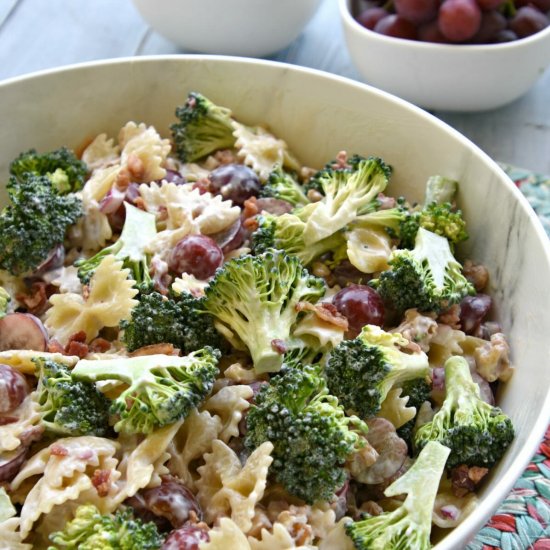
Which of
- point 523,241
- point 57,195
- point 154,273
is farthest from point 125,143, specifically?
point 523,241

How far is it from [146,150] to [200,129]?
274mm

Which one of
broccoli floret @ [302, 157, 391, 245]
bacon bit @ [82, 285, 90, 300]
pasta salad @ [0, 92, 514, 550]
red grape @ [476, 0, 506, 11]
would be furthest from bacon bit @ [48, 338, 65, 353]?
red grape @ [476, 0, 506, 11]

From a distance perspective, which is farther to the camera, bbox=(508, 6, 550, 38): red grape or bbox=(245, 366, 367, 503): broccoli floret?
bbox=(508, 6, 550, 38): red grape

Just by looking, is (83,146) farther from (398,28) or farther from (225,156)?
(398,28)

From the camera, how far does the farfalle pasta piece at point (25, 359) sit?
2605 millimetres

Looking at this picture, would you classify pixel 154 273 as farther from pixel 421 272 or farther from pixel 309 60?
pixel 309 60

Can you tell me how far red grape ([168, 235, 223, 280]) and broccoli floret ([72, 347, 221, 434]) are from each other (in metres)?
0.42

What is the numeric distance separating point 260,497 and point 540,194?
8.06 feet

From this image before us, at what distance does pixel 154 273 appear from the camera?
2916 millimetres

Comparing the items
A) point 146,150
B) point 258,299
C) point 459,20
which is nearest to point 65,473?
point 258,299

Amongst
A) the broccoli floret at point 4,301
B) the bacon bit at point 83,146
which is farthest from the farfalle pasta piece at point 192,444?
the bacon bit at point 83,146

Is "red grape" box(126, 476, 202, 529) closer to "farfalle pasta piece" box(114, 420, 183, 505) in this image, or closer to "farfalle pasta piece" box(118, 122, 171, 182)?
"farfalle pasta piece" box(114, 420, 183, 505)

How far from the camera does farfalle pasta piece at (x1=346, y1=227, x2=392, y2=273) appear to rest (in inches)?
116

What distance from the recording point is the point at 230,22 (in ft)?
15.4
